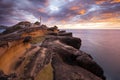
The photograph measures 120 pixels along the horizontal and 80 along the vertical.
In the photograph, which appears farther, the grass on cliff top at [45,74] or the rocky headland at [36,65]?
the grass on cliff top at [45,74]

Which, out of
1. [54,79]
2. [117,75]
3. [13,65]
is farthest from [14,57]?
[117,75]

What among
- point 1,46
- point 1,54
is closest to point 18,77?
point 1,54

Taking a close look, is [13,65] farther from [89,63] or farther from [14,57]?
[89,63]

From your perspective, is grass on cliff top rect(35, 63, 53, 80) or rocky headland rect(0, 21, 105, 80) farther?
grass on cliff top rect(35, 63, 53, 80)

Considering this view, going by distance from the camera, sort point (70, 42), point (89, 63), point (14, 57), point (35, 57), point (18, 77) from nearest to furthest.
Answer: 1. point (18, 77)
2. point (35, 57)
3. point (14, 57)
4. point (89, 63)
5. point (70, 42)

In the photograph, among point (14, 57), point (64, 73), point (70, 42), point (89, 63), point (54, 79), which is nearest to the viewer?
point (54, 79)

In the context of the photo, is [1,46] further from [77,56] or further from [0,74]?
[77,56]

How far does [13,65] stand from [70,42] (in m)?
13.8

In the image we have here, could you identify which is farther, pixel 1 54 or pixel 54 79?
pixel 1 54

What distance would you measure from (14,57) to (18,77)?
3.74 meters

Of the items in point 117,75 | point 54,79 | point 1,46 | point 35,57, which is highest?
point 1,46

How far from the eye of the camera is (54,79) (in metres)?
8.56

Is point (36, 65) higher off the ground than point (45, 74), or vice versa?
point (36, 65)

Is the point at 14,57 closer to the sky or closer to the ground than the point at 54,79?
closer to the sky
